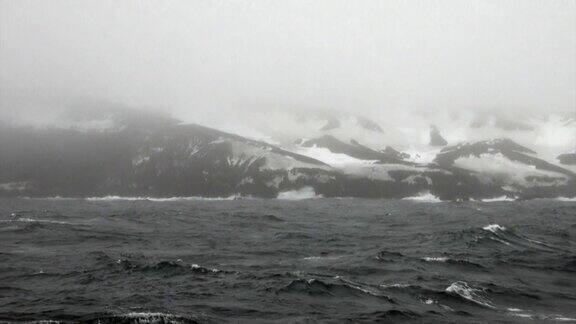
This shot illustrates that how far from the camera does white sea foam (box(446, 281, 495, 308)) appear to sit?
120 ft

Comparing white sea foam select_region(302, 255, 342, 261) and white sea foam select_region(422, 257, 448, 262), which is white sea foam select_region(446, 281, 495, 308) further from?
white sea foam select_region(302, 255, 342, 261)

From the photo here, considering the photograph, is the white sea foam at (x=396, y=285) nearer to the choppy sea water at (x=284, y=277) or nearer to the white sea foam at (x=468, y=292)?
the choppy sea water at (x=284, y=277)

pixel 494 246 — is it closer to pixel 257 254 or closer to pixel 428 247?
pixel 428 247

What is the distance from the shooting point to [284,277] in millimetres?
43312

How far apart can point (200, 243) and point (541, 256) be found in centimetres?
4244

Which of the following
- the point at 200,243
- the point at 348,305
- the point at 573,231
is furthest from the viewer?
the point at 573,231

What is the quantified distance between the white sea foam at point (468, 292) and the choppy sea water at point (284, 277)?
190 mm

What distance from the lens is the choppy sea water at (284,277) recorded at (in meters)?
32.7

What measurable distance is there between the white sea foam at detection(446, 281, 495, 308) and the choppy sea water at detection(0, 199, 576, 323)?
0.19 metres

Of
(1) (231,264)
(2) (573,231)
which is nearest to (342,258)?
(1) (231,264)

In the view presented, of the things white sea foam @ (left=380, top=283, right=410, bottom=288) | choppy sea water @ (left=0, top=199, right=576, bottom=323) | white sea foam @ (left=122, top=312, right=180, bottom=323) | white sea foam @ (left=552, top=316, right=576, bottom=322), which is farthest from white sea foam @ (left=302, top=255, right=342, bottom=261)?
white sea foam @ (left=552, top=316, right=576, bottom=322)

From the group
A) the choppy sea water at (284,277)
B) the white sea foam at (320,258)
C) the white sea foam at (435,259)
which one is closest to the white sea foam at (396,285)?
the choppy sea water at (284,277)

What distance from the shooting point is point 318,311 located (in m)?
33.5

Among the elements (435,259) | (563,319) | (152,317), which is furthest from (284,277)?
(563,319)
